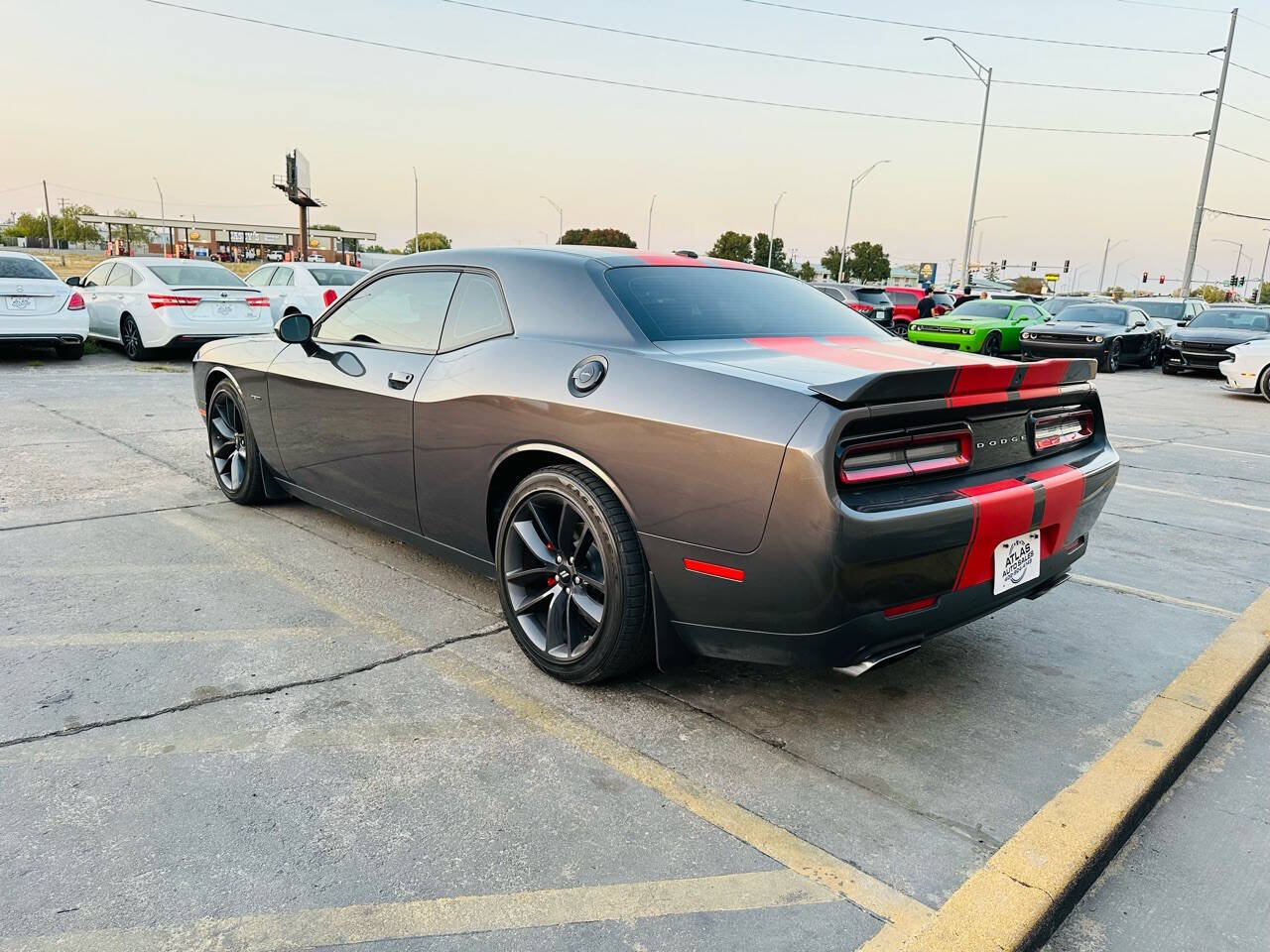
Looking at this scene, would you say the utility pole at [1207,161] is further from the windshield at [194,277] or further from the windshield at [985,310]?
the windshield at [194,277]

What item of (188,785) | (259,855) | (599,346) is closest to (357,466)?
(599,346)

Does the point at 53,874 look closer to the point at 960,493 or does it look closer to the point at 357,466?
the point at 357,466

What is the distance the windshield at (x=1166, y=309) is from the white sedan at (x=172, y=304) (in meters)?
21.2

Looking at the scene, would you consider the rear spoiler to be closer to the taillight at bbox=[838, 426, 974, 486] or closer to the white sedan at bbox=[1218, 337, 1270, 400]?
the taillight at bbox=[838, 426, 974, 486]

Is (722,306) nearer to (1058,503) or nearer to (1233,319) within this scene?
(1058,503)

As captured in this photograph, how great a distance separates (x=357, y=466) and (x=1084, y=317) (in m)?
19.4

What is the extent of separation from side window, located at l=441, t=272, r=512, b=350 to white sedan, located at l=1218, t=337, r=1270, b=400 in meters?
14.5

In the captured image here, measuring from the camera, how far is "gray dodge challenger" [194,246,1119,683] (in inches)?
97.3

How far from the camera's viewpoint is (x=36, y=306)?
11320 mm

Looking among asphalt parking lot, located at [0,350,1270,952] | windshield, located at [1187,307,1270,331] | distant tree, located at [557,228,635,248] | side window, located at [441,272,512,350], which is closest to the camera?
asphalt parking lot, located at [0,350,1270,952]

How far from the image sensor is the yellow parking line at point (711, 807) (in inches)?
83.3

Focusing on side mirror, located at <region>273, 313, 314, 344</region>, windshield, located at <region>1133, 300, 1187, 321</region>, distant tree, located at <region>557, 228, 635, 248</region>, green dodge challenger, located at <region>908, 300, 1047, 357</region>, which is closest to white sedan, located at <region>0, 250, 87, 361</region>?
side mirror, located at <region>273, 313, 314, 344</region>

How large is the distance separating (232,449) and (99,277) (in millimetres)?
10127

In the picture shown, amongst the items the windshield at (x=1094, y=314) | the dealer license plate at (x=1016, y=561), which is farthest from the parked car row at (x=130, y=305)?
the windshield at (x=1094, y=314)
